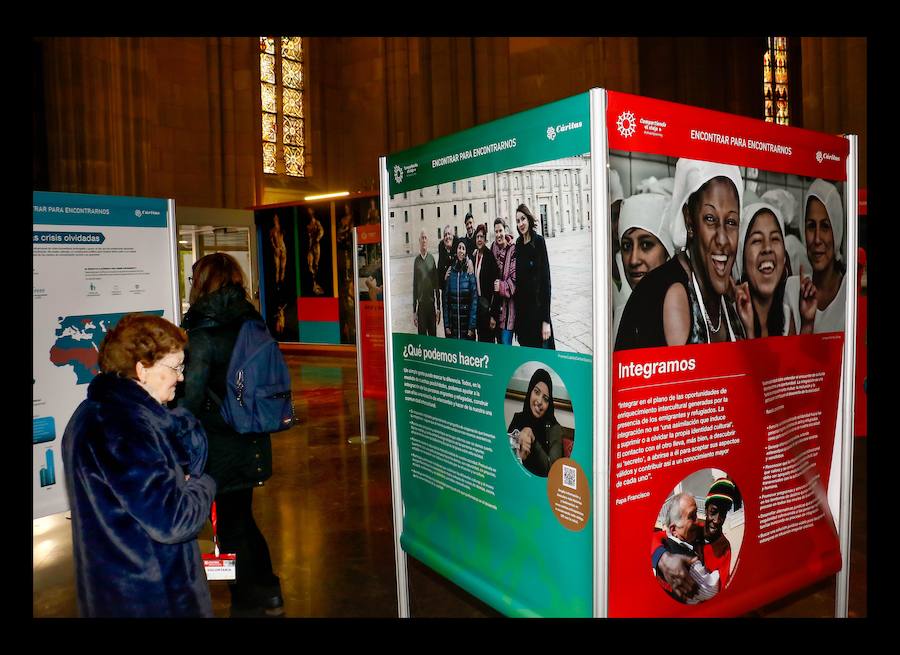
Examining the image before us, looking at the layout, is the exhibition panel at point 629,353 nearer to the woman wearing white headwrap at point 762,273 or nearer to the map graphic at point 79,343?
the woman wearing white headwrap at point 762,273

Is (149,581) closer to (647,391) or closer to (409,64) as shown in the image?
(647,391)

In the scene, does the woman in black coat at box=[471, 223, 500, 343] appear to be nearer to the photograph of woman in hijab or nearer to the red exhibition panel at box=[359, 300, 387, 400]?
the photograph of woman in hijab

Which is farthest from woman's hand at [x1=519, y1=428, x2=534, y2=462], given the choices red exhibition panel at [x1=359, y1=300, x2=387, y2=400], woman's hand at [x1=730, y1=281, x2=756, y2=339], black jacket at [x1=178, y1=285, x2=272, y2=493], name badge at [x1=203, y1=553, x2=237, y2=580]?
red exhibition panel at [x1=359, y1=300, x2=387, y2=400]

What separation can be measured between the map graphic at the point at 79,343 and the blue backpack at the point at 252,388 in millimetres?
907

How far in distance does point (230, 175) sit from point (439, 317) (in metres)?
17.4

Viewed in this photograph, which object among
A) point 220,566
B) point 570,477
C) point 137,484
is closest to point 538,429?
point 570,477

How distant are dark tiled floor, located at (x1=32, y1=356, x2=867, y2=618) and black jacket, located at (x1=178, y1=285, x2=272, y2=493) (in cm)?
80

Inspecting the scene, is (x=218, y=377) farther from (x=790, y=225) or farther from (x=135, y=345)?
(x=790, y=225)

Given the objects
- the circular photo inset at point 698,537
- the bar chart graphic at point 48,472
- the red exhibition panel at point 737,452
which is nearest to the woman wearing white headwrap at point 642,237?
the red exhibition panel at point 737,452

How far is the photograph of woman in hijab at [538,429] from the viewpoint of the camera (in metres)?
2.42

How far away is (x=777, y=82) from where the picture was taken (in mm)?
26656

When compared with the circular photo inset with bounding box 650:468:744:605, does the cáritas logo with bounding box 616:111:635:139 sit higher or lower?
higher

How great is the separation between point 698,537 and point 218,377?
7.16 ft

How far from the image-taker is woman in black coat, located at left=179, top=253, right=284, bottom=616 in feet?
11.3
